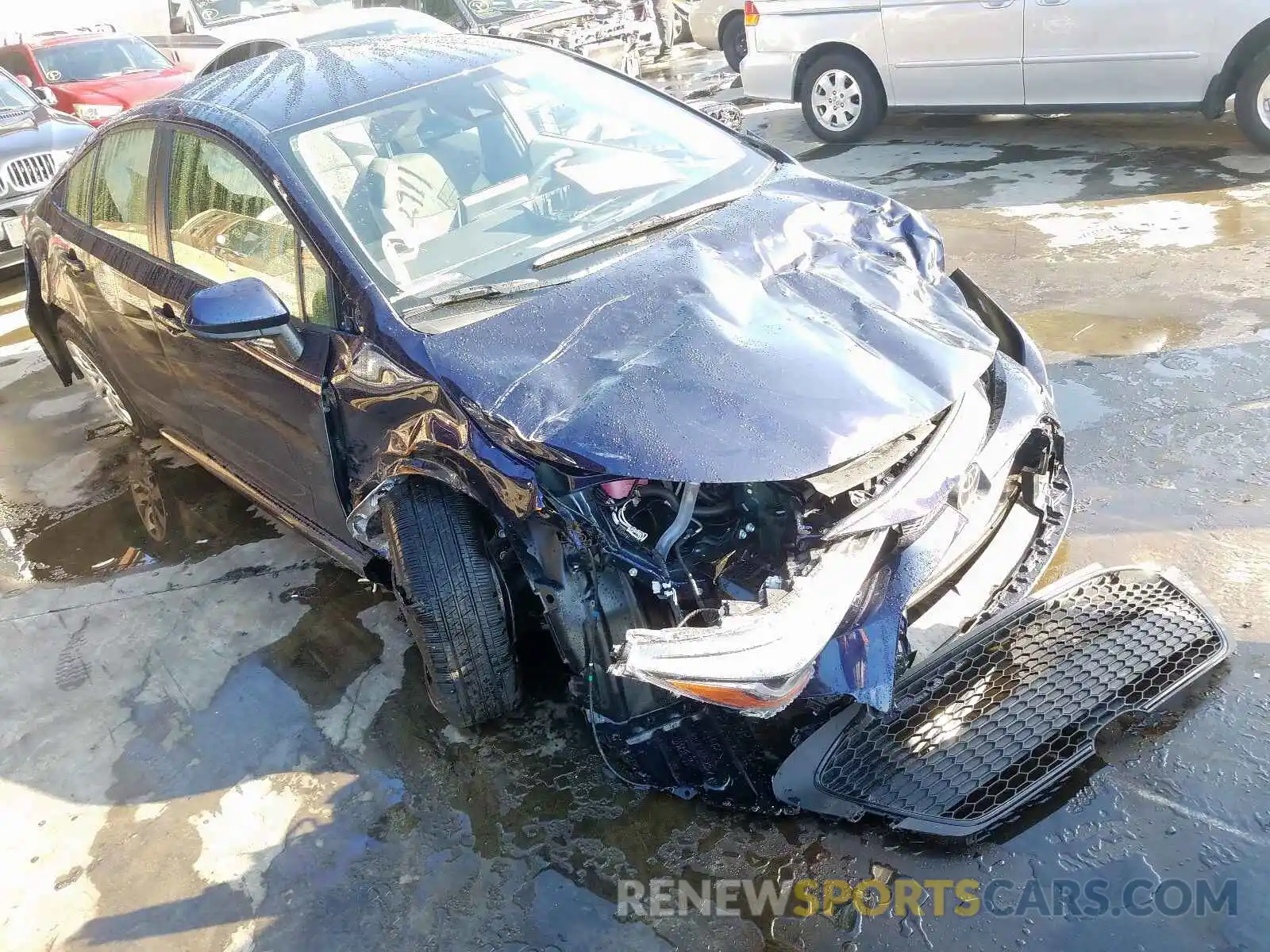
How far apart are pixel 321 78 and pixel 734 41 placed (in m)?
9.62

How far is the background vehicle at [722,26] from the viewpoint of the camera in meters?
11.6

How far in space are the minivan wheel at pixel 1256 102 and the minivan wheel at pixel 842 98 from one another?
2557 millimetres

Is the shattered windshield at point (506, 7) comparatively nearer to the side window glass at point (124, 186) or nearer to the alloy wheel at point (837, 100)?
the alloy wheel at point (837, 100)

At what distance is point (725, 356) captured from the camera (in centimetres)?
229

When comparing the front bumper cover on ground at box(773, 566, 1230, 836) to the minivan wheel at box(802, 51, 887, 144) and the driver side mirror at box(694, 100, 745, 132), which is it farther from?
the minivan wheel at box(802, 51, 887, 144)

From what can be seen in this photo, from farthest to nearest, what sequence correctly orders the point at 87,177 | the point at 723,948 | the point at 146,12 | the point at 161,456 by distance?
the point at 146,12 < the point at 161,456 < the point at 87,177 < the point at 723,948

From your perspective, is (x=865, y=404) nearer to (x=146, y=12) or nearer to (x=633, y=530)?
(x=633, y=530)

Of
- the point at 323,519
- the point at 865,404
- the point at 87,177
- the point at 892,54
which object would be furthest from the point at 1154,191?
the point at 87,177

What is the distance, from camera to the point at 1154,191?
586 centimetres

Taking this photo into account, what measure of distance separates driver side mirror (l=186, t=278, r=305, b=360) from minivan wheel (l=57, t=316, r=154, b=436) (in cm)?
196

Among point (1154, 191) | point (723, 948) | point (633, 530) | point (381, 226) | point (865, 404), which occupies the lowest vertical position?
point (723, 948)

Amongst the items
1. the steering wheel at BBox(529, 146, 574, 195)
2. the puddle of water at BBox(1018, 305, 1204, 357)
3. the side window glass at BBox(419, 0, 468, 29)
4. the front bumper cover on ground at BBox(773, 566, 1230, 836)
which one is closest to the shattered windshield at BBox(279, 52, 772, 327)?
the steering wheel at BBox(529, 146, 574, 195)

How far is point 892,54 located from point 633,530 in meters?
6.46

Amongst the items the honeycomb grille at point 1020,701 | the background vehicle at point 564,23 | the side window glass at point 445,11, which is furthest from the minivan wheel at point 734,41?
the honeycomb grille at point 1020,701
